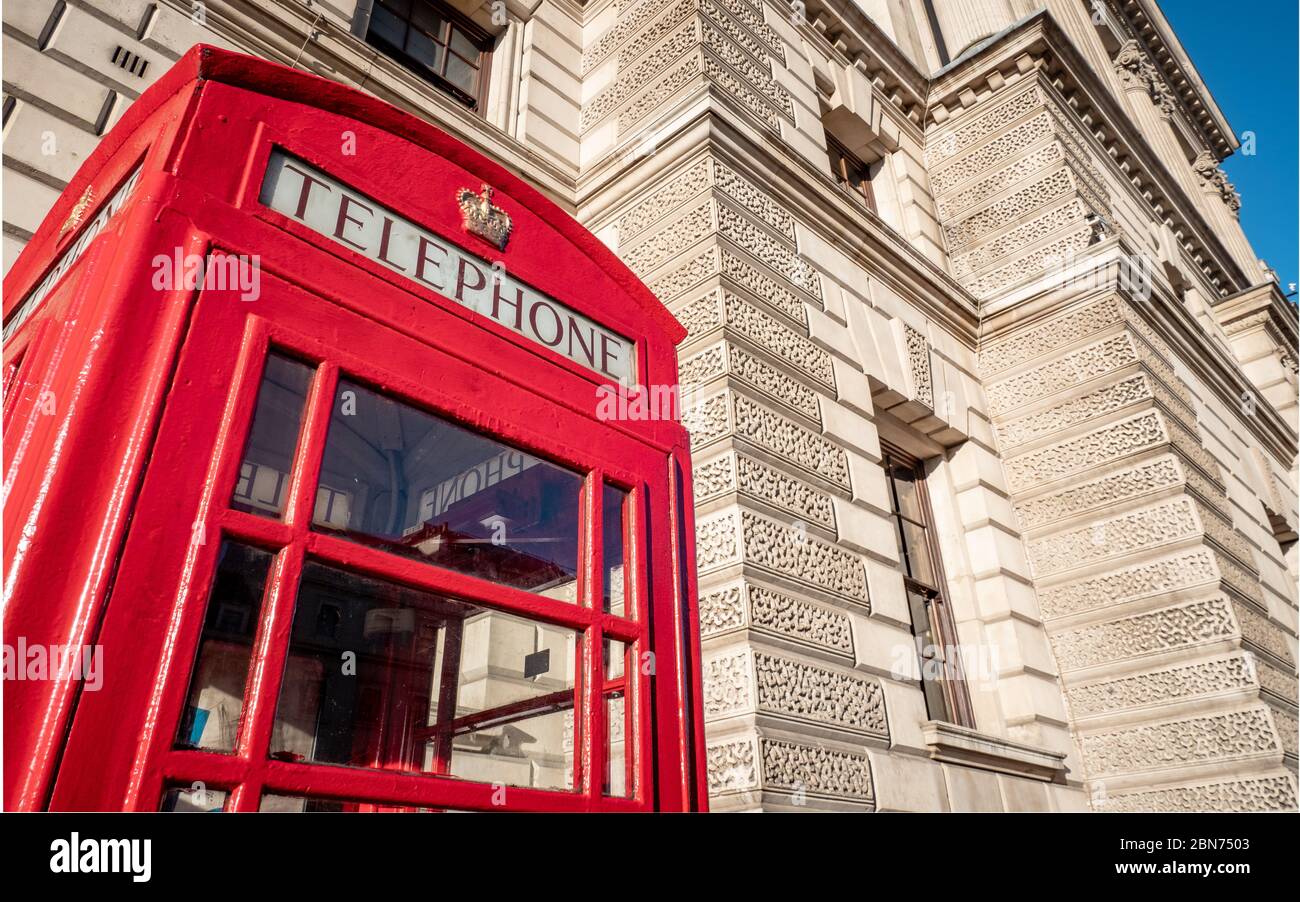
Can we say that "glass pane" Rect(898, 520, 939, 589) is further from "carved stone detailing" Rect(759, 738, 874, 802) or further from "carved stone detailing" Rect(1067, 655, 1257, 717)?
"carved stone detailing" Rect(759, 738, 874, 802)

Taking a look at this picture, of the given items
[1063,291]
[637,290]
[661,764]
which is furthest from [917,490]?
[661,764]

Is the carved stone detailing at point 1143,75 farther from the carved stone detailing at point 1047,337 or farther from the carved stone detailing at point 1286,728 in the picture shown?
the carved stone detailing at point 1286,728

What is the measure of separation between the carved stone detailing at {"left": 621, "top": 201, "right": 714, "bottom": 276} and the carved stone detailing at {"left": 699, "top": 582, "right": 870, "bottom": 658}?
2.54 m

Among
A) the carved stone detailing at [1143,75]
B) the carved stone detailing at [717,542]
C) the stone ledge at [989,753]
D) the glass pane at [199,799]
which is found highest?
the carved stone detailing at [1143,75]

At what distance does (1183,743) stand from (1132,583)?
4.15 feet

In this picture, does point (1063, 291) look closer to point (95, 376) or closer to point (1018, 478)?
point (1018, 478)

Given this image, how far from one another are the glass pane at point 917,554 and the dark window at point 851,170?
3938 millimetres

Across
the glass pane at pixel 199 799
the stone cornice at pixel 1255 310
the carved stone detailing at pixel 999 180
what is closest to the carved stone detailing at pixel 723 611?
the glass pane at pixel 199 799

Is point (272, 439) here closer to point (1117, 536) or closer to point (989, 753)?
point (989, 753)

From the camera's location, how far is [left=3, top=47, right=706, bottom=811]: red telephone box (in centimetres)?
148

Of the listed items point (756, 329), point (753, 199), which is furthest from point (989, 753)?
point (753, 199)

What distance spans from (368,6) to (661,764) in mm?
6281

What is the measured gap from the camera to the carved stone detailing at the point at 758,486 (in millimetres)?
4570
